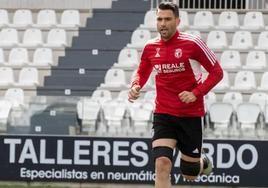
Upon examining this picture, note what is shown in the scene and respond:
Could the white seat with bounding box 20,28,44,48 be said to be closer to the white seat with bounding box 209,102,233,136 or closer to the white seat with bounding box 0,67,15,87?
the white seat with bounding box 0,67,15,87

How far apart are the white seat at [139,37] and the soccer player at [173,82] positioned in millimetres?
7719

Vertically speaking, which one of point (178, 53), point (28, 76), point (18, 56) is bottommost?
point (28, 76)

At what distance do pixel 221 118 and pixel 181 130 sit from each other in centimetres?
386

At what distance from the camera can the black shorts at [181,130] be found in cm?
727

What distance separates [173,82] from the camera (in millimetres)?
7184

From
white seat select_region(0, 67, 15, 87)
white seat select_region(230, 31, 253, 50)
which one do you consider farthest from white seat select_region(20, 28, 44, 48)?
white seat select_region(230, 31, 253, 50)

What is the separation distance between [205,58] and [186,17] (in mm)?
8554

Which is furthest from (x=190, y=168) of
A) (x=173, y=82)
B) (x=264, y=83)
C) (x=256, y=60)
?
(x=256, y=60)

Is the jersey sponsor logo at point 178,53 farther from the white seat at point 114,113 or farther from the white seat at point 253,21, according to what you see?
the white seat at point 253,21

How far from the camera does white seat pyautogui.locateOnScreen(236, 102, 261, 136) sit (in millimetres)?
11070

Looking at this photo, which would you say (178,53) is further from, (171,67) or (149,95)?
(149,95)

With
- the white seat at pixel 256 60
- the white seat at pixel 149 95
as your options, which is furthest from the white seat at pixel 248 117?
the white seat at pixel 256 60

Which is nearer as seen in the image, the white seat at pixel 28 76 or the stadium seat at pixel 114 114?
the stadium seat at pixel 114 114

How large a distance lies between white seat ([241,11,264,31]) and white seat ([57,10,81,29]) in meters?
3.33
